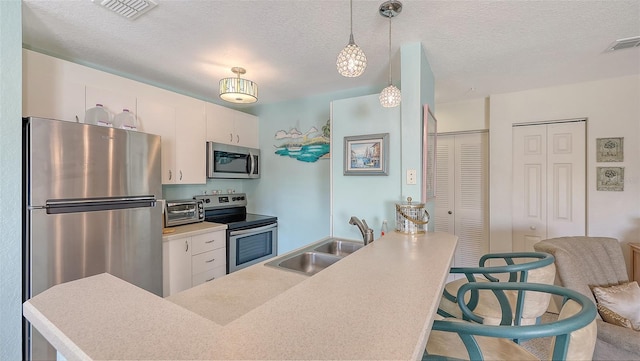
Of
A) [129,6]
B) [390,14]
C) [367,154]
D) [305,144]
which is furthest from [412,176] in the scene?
[129,6]

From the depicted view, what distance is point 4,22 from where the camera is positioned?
144cm

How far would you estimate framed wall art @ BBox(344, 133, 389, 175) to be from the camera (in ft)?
6.85

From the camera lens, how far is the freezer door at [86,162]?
156 centimetres

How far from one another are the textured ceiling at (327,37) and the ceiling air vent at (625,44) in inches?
2.4

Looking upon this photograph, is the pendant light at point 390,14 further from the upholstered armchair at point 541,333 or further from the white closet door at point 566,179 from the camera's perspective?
the white closet door at point 566,179

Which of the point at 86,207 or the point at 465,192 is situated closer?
the point at 86,207

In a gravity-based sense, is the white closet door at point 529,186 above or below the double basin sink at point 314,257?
above

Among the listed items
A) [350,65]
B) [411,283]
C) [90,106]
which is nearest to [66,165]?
[90,106]

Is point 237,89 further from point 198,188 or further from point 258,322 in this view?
point 258,322

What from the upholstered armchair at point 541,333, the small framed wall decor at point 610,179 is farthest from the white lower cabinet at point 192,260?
the small framed wall decor at point 610,179

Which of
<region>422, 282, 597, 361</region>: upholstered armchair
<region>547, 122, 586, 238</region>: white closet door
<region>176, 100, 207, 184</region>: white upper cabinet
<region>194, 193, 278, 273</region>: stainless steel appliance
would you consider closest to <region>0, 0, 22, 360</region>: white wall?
<region>176, 100, 207, 184</region>: white upper cabinet

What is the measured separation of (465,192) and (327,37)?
256 centimetres

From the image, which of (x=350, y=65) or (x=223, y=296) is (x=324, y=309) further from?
(x=350, y=65)

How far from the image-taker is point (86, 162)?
175 centimetres
